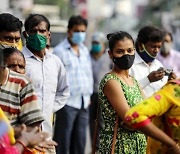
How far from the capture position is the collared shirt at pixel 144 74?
713 centimetres

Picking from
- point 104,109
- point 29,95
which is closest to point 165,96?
point 29,95

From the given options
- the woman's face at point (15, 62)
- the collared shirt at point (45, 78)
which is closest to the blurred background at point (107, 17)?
the collared shirt at point (45, 78)

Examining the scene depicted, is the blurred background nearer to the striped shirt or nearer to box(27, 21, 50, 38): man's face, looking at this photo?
box(27, 21, 50, 38): man's face

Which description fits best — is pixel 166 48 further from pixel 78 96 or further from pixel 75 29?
pixel 78 96

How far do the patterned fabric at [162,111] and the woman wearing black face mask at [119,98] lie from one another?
2.82 ft

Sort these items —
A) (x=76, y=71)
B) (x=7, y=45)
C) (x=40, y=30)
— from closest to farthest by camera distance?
(x=7, y=45) < (x=40, y=30) < (x=76, y=71)

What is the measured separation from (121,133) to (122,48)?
0.67m

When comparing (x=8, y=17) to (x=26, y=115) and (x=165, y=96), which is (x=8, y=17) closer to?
(x=26, y=115)

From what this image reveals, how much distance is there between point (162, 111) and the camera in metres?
4.67

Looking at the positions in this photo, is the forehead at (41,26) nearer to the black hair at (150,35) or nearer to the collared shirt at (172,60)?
the black hair at (150,35)

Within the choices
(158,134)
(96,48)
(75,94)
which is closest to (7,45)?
(158,134)

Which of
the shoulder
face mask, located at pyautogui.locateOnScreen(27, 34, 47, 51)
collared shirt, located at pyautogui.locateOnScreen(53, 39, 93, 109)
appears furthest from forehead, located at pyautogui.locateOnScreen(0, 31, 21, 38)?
collared shirt, located at pyautogui.locateOnScreen(53, 39, 93, 109)

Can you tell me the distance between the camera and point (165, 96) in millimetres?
4668

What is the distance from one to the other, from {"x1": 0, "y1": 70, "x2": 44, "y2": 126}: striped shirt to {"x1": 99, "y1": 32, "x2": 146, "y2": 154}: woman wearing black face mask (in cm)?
93
